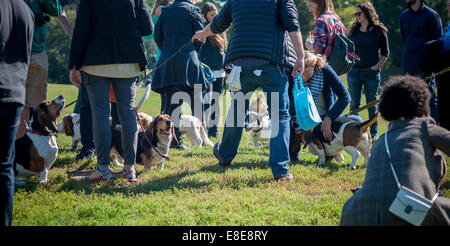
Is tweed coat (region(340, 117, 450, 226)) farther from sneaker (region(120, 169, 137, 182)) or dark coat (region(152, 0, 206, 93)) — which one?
dark coat (region(152, 0, 206, 93))

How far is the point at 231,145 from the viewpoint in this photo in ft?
17.4

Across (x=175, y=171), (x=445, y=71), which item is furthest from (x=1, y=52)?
(x=445, y=71)

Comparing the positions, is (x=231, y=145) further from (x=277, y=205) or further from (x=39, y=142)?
(x=39, y=142)

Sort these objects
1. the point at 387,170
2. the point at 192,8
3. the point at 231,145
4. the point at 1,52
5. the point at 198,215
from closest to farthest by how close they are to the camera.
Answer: the point at 387,170 → the point at 1,52 → the point at 198,215 → the point at 231,145 → the point at 192,8

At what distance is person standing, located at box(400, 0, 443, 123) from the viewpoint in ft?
21.3

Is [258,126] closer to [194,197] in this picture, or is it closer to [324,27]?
[324,27]

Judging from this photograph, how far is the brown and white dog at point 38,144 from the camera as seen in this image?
4.38m

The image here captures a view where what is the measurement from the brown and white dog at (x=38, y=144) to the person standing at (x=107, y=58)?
47 centimetres

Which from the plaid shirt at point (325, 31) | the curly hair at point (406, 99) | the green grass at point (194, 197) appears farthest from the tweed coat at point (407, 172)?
the plaid shirt at point (325, 31)

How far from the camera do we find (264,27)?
4.47 meters

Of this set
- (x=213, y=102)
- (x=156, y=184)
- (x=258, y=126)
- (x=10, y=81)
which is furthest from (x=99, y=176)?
(x=213, y=102)

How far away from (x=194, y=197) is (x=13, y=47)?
213cm

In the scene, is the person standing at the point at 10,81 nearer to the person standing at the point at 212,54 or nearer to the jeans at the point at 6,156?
the jeans at the point at 6,156
